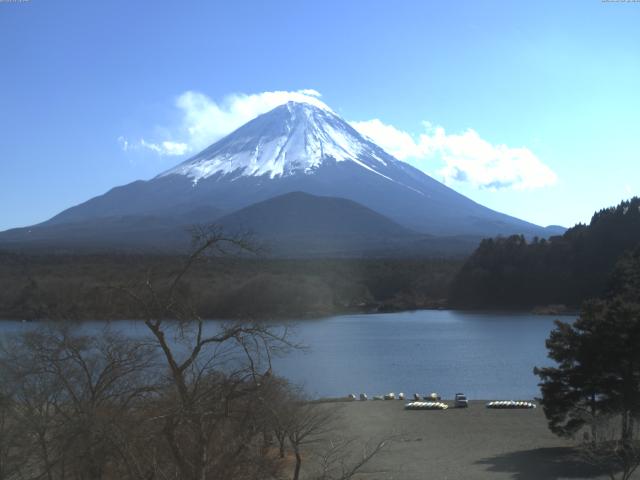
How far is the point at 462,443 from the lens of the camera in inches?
481

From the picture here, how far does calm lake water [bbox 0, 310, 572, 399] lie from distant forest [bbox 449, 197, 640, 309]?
20.4 feet

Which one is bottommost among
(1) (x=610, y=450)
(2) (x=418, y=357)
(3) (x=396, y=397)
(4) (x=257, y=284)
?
(3) (x=396, y=397)

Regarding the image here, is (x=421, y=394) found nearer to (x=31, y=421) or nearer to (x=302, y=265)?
(x=31, y=421)

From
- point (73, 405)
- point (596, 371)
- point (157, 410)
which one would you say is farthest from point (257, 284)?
point (157, 410)

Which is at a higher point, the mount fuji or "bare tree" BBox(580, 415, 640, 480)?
the mount fuji

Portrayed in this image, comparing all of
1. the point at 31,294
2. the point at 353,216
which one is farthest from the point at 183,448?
the point at 353,216

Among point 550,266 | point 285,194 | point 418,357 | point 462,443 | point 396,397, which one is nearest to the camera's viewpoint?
point 462,443

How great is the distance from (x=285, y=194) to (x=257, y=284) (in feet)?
165

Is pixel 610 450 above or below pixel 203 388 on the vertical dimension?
below

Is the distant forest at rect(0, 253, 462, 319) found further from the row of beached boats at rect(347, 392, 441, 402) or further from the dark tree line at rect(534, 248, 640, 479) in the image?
the dark tree line at rect(534, 248, 640, 479)

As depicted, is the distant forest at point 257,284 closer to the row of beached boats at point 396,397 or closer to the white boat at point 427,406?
the row of beached boats at point 396,397

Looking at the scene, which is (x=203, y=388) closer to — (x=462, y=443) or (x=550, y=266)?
(x=462, y=443)

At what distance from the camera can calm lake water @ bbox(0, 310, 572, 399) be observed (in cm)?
1867

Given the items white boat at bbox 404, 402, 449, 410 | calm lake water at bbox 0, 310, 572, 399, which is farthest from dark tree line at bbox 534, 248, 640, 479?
white boat at bbox 404, 402, 449, 410
